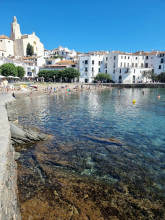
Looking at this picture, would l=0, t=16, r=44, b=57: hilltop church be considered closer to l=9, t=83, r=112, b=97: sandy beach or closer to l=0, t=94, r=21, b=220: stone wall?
l=9, t=83, r=112, b=97: sandy beach

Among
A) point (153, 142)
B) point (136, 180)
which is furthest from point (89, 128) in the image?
point (136, 180)

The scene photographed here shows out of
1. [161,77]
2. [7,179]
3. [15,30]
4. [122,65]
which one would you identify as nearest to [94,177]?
[7,179]

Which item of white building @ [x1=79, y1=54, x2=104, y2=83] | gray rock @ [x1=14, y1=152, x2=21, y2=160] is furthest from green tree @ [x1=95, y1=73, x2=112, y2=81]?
gray rock @ [x1=14, y1=152, x2=21, y2=160]

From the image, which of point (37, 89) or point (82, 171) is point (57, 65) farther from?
point (82, 171)

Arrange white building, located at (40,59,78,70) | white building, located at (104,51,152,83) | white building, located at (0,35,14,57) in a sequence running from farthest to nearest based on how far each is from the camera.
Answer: white building, located at (0,35,14,57) → white building, located at (40,59,78,70) → white building, located at (104,51,152,83)

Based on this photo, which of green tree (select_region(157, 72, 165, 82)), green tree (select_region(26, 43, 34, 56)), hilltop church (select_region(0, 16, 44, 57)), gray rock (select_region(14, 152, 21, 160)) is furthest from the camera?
green tree (select_region(26, 43, 34, 56))

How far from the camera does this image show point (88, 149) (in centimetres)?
836

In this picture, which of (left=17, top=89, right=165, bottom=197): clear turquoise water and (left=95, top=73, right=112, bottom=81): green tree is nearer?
(left=17, top=89, right=165, bottom=197): clear turquoise water

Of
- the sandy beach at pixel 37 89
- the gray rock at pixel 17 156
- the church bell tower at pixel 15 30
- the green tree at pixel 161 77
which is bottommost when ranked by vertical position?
the gray rock at pixel 17 156

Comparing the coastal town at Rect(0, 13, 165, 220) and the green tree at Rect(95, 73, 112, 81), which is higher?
the green tree at Rect(95, 73, 112, 81)

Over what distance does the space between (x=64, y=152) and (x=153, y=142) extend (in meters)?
5.74

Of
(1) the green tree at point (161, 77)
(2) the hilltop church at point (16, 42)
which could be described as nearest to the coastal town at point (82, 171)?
(1) the green tree at point (161, 77)

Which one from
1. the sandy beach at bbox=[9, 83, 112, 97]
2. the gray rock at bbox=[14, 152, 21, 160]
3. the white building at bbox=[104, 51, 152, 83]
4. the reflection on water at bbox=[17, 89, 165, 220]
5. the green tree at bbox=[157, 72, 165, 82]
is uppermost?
the white building at bbox=[104, 51, 152, 83]

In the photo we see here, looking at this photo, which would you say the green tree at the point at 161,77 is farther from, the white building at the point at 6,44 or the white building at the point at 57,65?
the white building at the point at 6,44
